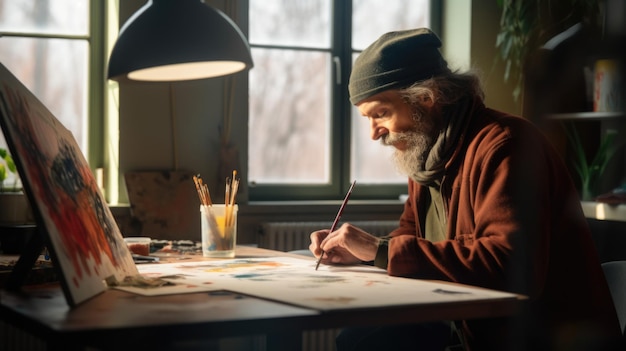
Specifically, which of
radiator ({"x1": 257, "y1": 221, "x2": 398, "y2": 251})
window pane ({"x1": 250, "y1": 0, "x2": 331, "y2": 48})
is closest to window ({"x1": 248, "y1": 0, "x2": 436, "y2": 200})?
window pane ({"x1": 250, "y1": 0, "x2": 331, "y2": 48})

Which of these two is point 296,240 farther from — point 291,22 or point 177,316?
point 177,316

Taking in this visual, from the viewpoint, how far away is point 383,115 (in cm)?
189

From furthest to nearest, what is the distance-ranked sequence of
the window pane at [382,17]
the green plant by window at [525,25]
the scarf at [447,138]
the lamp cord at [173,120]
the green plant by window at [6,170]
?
the window pane at [382,17] < the green plant by window at [525,25] < the lamp cord at [173,120] < the green plant by window at [6,170] < the scarf at [447,138]

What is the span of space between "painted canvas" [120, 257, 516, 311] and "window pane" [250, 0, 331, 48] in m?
1.96

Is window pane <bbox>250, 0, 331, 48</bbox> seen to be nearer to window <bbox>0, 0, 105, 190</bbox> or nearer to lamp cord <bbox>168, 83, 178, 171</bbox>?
lamp cord <bbox>168, 83, 178, 171</bbox>

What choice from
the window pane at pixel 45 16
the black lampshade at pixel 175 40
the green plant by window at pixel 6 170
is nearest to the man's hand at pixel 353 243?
the black lampshade at pixel 175 40

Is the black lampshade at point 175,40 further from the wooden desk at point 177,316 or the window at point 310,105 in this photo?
the window at point 310,105

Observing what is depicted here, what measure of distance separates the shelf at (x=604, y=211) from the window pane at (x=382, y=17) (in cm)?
122

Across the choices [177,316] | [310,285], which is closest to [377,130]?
[310,285]

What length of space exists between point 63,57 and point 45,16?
17 centimetres

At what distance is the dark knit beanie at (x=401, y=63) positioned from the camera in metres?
1.79

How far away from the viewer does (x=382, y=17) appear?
146 inches

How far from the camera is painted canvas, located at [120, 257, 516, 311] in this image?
1.12 metres

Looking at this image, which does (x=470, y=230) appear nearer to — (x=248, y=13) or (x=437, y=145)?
(x=437, y=145)
